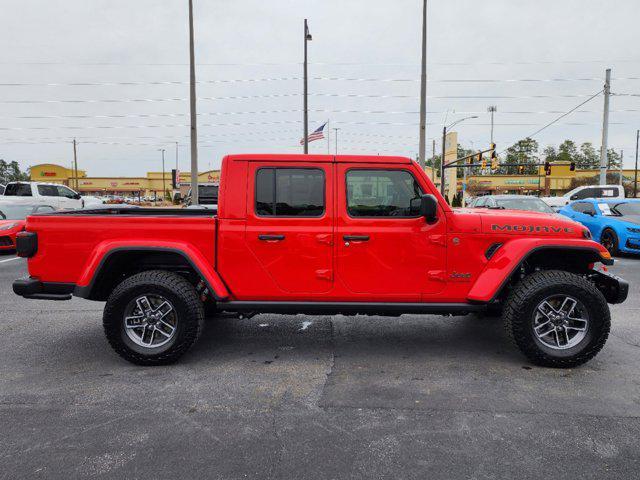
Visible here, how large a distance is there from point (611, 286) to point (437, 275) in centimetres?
166

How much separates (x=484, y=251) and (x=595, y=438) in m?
1.70

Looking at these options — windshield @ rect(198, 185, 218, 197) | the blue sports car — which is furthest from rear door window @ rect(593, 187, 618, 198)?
windshield @ rect(198, 185, 218, 197)

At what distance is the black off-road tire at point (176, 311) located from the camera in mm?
4031

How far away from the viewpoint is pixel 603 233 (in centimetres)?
1152

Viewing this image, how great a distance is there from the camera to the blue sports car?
10.7 m

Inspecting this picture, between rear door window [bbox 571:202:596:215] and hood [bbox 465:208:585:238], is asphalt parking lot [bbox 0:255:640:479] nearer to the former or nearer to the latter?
hood [bbox 465:208:585:238]

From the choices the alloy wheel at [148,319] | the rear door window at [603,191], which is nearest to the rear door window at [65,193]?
the alloy wheel at [148,319]

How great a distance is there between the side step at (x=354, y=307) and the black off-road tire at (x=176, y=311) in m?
0.28

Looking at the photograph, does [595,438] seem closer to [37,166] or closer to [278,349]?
[278,349]

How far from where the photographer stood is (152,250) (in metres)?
4.06

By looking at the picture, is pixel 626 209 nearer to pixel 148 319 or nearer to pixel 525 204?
pixel 525 204

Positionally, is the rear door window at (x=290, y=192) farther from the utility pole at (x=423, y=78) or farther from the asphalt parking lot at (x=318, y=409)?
the utility pole at (x=423, y=78)

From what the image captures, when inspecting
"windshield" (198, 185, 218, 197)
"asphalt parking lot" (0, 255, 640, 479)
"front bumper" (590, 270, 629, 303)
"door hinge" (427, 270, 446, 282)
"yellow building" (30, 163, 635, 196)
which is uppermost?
"yellow building" (30, 163, 635, 196)

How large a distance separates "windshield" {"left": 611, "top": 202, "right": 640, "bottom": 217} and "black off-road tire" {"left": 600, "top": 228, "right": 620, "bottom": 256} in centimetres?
54
